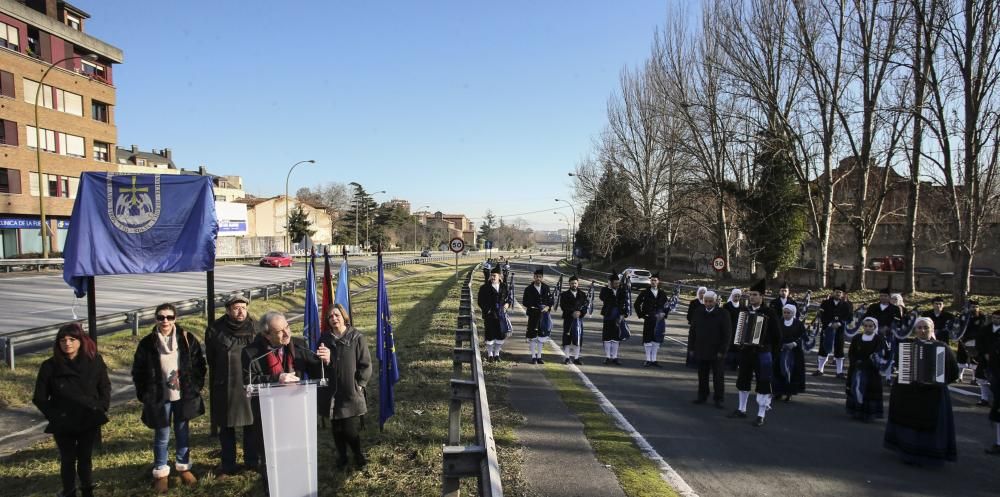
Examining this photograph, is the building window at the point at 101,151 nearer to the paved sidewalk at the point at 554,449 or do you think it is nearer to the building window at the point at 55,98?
the building window at the point at 55,98

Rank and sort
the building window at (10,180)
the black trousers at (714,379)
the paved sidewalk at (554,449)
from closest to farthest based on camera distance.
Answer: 1. the paved sidewalk at (554,449)
2. the black trousers at (714,379)
3. the building window at (10,180)

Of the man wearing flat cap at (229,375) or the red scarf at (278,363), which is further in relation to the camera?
the man wearing flat cap at (229,375)

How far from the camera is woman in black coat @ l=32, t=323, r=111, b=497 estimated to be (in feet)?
15.9

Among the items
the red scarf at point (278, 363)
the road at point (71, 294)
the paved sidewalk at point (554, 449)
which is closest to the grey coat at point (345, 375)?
the red scarf at point (278, 363)

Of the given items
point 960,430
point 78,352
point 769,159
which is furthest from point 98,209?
point 769,159

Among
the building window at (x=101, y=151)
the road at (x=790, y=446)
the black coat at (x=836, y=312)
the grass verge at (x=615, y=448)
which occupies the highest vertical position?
the building window at (x=101, y=151)

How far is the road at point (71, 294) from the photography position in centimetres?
1734

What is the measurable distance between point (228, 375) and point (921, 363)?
740 cm

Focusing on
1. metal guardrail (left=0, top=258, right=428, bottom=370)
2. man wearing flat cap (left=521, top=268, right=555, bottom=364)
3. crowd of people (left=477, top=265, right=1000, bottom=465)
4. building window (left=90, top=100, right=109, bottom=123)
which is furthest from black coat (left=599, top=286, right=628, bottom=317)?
building window (left=90, top=100, right=109, bottom=123)

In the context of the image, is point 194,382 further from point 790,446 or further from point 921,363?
point 921,363

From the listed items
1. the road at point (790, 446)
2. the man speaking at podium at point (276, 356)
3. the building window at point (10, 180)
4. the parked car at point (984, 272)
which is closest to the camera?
the man speaking at podium at point (276, 356)

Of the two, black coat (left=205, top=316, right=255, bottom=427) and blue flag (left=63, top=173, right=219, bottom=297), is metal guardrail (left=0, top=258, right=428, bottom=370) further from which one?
black coat (left=205, top=316, right=255, bottom=427)

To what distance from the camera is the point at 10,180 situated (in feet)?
118

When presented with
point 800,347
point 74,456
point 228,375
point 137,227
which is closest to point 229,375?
point 228,375
